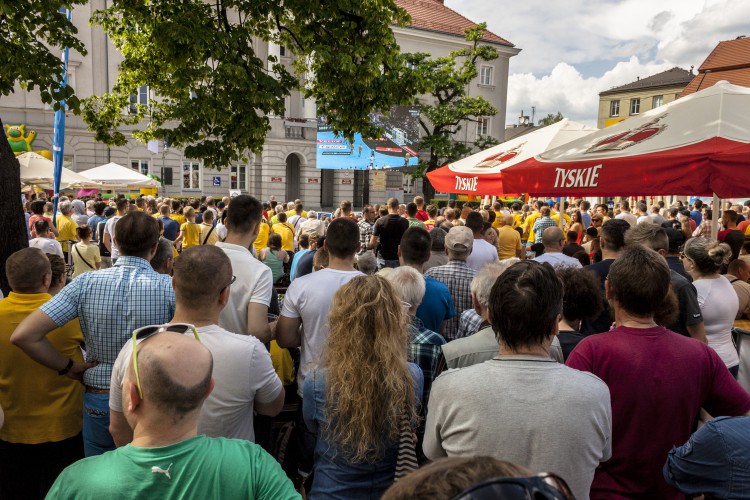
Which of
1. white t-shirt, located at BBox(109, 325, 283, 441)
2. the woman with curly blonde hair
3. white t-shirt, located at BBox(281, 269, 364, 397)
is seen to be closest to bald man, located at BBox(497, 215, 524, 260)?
white t-shirt, located at BBox(281, 269, 364, 397)

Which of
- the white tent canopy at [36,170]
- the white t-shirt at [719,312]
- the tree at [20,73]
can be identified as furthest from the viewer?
the white tent canopy at [36,170]

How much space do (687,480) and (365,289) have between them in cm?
142

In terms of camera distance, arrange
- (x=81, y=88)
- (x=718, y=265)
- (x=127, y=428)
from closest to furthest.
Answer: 1. (x=127, y=428)
2. (x=718, y=265)
3. (x=81, y=88)

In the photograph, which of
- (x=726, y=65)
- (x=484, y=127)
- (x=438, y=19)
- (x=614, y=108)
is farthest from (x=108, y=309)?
(x=614, y=108)

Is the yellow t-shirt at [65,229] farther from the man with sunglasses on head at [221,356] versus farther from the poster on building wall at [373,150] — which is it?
the poster on building wall at [373,150]

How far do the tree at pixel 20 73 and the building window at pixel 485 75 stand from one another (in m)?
39.8

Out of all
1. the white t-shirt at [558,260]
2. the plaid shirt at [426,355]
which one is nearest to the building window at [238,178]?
the white t-shirt at [558,260]

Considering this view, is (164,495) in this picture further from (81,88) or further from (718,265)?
(81,88)

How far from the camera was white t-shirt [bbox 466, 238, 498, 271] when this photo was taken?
6.92 meters

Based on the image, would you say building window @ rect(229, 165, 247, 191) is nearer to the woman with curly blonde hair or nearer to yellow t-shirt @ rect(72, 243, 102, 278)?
yellow t-shirt @ rect(72, 243, 102, 278)

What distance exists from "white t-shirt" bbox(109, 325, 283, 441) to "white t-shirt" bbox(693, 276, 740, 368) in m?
3.29

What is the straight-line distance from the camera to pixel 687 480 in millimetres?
1851

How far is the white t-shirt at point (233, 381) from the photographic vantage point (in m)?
2.49

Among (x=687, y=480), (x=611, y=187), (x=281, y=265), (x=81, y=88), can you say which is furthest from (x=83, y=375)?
(x=81, y=88)
